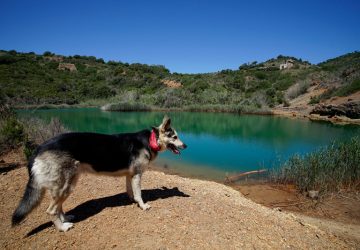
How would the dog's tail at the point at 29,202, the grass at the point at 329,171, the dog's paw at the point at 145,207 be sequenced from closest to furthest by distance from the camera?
the dog's tail at the point at 29,202, the dog's paw at the point at 145,207, the grass at the point at 329,171

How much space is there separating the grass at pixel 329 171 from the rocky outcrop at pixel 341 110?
2053 cm

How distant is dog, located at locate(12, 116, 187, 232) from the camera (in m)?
4.02

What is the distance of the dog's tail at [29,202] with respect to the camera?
3.93 m

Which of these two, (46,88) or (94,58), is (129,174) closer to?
(46,88)

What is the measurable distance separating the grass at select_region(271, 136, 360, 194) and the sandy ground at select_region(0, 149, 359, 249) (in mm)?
3355

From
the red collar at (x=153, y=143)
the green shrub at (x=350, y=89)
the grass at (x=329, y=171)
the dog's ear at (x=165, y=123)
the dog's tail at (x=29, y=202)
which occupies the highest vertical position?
the green shrub at (x=350, y=89)

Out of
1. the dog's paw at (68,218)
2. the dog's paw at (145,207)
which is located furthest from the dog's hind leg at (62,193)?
the dog's paw at (145,207)

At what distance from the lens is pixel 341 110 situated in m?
28.4

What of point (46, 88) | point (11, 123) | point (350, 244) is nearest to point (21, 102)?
point (46, 88)

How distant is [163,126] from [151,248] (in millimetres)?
2251

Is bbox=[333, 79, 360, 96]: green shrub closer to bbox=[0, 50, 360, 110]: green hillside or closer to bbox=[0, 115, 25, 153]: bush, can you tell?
bbox=[0, 50, 360, 110]: green hillside

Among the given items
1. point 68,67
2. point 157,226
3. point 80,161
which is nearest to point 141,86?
point 68,67

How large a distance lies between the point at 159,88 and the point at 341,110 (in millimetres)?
32542

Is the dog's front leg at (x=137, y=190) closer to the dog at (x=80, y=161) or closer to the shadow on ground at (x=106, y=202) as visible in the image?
the dog at (x=80, y=161)
